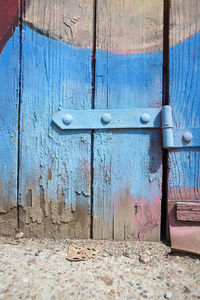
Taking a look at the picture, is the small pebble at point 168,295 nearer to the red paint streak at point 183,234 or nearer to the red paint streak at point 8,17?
the red paint streak at point 183,234

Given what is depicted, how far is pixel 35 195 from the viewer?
104cm

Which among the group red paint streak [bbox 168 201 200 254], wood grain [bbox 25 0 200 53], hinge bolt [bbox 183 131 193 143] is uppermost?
wood grain [bbox 25 0 200 53]

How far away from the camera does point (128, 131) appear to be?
3.29ft

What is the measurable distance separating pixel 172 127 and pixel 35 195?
71 cm

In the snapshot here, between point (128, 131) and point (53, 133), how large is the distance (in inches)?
13.9

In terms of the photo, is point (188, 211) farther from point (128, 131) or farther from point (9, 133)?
point (9, 133)

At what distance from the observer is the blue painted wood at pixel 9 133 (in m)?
1.03

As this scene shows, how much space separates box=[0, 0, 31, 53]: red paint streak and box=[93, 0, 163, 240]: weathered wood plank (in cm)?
39

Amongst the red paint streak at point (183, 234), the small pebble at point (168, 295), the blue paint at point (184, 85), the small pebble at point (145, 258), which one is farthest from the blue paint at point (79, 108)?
the small pebble at point (168, 295)

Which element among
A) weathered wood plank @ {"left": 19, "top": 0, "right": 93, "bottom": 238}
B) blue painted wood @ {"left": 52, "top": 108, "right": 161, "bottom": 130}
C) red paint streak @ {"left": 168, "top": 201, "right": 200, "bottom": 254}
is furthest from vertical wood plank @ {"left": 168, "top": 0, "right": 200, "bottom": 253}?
weathered wood plank @ {"left": 19, "top": 0, "right": 93, "bottom": 238}

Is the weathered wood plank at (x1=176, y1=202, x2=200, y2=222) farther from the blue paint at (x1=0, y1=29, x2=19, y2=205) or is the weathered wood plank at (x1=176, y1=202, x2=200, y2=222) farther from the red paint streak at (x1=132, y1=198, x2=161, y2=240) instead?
the blue paint at (x1=0, y1=29, x2=19, y2=205)

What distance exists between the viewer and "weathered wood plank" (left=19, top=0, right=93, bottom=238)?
1.01 m

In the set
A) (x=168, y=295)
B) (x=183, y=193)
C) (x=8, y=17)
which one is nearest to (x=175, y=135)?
(x=183, y=193)

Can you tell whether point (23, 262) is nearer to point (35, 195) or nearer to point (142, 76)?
point (35, 195)
